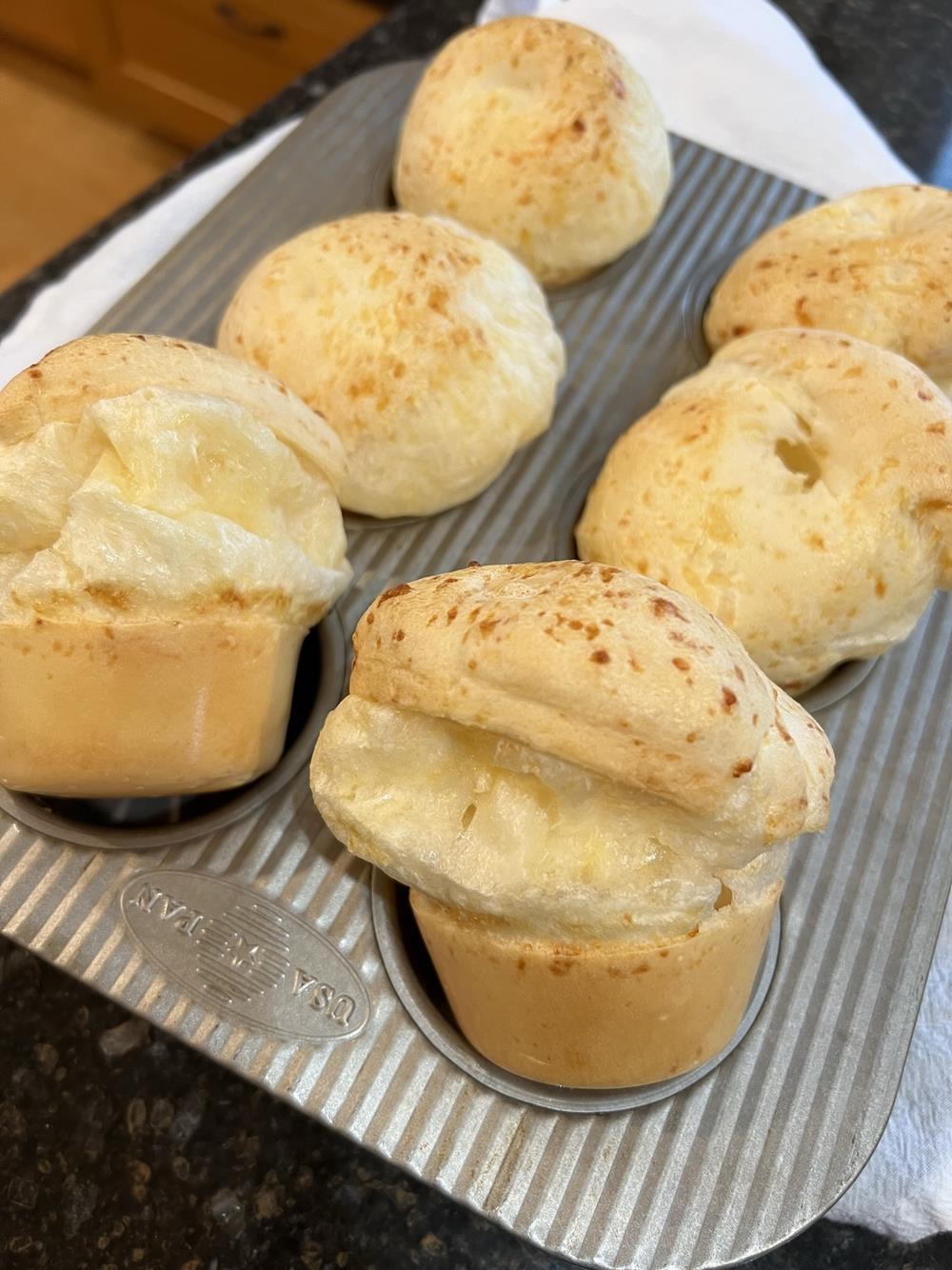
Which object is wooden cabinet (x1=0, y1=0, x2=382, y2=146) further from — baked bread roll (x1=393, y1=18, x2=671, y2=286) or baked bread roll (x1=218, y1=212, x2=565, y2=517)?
baked bread roll (x1=218, y1=212, x2=565, y2=517)

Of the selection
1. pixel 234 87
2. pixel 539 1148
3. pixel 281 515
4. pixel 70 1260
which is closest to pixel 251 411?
pixel 281 515

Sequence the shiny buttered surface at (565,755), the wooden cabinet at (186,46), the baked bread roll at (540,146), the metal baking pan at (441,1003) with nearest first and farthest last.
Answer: the shiny buttered surface at (565,755) < the metal baking pan at (441,1003) < the baked bread roll at (540,146) < the wooden cabinet at (186,46)

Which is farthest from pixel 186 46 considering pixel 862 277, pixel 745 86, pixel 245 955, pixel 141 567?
pixel 245 955

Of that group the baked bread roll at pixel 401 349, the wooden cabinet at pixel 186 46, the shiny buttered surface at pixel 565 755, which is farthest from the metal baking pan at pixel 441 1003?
the wooden cabinet at pixel 186 46

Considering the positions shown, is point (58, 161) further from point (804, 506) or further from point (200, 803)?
point (804, 506)

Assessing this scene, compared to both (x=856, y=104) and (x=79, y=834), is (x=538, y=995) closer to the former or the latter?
(x=79, y=834)

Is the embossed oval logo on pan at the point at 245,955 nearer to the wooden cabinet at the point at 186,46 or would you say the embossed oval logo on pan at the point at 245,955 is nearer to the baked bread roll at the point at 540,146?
the baked bread roll at the point at 540,146

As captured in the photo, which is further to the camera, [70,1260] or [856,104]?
[856,104]
